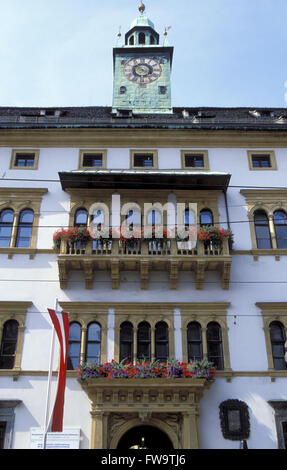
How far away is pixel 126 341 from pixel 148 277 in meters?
2.67

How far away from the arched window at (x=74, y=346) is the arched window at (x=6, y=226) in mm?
4665

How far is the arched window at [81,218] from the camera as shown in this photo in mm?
21352

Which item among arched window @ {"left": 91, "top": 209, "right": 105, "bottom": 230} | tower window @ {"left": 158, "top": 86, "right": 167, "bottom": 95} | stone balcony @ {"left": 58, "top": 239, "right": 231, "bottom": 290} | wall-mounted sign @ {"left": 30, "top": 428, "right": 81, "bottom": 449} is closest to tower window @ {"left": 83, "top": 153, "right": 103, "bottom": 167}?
arched window @ {"left": 91, "top": 209, "right": 105, "bottom": 230}

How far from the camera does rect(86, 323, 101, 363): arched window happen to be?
61.7 feet

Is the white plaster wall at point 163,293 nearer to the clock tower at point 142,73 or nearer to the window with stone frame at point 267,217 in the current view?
the window with stone frame at point 267,217

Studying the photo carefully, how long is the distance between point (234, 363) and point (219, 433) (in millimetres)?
2545

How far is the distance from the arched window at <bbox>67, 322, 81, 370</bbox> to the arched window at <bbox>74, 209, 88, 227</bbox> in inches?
171

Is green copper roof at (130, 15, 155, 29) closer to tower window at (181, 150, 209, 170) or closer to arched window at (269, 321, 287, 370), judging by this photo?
tower window at (181, 150, 209, 170)

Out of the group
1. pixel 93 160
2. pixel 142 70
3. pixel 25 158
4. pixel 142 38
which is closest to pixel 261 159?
A: pixel 93 160

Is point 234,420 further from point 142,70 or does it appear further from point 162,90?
point 142,70

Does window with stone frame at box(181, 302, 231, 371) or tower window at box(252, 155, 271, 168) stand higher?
tower window at box(252, 155, 271, 168)

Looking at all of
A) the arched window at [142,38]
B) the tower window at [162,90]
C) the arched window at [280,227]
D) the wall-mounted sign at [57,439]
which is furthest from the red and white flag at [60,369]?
the arched window at [142,38]
